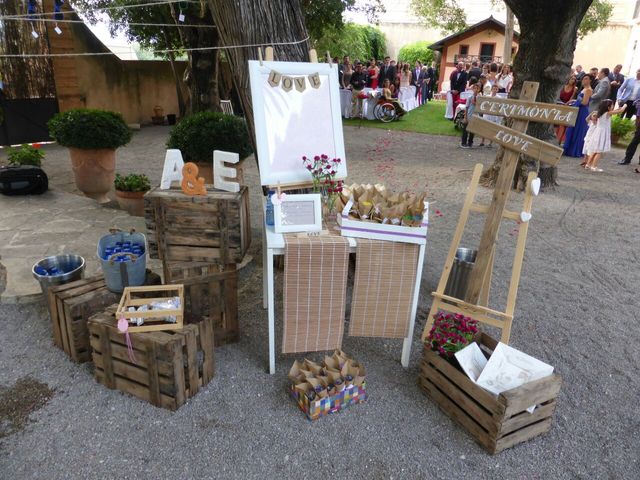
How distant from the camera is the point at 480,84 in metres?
12.2

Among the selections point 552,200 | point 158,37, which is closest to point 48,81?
point 158,37

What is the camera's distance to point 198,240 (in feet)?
9.70

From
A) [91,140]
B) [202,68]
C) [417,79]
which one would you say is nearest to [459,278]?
[91,140]

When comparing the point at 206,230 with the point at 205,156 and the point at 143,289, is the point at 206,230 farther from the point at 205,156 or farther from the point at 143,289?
the point at 205,156

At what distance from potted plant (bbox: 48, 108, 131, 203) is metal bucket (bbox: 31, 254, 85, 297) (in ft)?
9.79

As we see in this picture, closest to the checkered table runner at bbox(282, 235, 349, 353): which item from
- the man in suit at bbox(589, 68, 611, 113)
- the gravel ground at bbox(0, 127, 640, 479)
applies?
the gravel ground at bbox(0, 127, 640, 479)

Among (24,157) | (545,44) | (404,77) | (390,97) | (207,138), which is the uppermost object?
(545,44)

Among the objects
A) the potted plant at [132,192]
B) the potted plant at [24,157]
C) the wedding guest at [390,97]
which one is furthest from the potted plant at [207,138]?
the wedding guest at [390,97]

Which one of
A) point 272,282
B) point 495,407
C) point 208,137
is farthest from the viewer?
point 208,137

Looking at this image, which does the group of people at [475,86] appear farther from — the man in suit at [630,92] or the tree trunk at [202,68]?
the tree trunk at [202,68]

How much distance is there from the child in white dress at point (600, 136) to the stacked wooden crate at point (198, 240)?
849cm

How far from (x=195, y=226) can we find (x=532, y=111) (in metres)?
2.22

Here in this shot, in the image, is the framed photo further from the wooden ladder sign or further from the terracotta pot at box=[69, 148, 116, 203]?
the terracotta pot at box=[69, 148, 116, 203]

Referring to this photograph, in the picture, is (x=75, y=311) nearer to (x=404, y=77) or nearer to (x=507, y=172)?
(x=507, y=172)
